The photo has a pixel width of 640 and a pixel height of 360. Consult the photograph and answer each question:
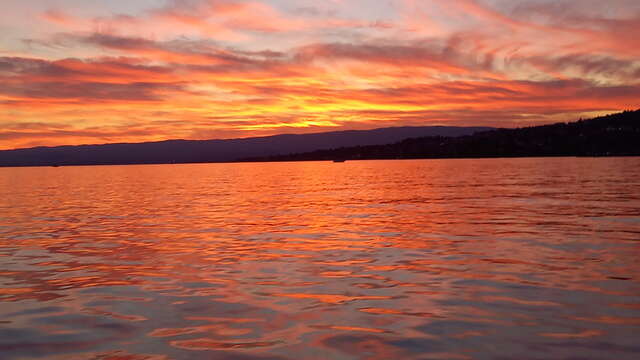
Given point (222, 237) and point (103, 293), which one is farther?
point (222, 237)

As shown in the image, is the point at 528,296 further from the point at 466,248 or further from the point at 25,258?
the point at 25,258

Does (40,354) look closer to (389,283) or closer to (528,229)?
(389,283)

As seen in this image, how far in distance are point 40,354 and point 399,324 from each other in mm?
7117

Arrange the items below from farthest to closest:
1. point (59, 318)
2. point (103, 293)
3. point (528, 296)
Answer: point (103, 293) < point (528, 296) < point (59, 318)

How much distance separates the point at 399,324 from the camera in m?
11.3

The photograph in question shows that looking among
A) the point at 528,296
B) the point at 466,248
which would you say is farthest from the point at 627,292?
the point at 466,248

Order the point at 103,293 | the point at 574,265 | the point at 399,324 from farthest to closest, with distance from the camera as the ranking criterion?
the point at 574,265 < the point at 103,293 < the point at 399,324

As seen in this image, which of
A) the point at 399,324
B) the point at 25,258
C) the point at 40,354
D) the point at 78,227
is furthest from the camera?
the point at 78,227

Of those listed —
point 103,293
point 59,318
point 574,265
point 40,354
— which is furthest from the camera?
point 574,265

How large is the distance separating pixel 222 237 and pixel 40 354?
14.9 metres

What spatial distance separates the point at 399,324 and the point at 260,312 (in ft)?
10.9

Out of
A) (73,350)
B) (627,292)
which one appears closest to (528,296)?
(627,292)

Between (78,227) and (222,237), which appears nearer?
(222,237)

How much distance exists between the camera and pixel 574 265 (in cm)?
1697
